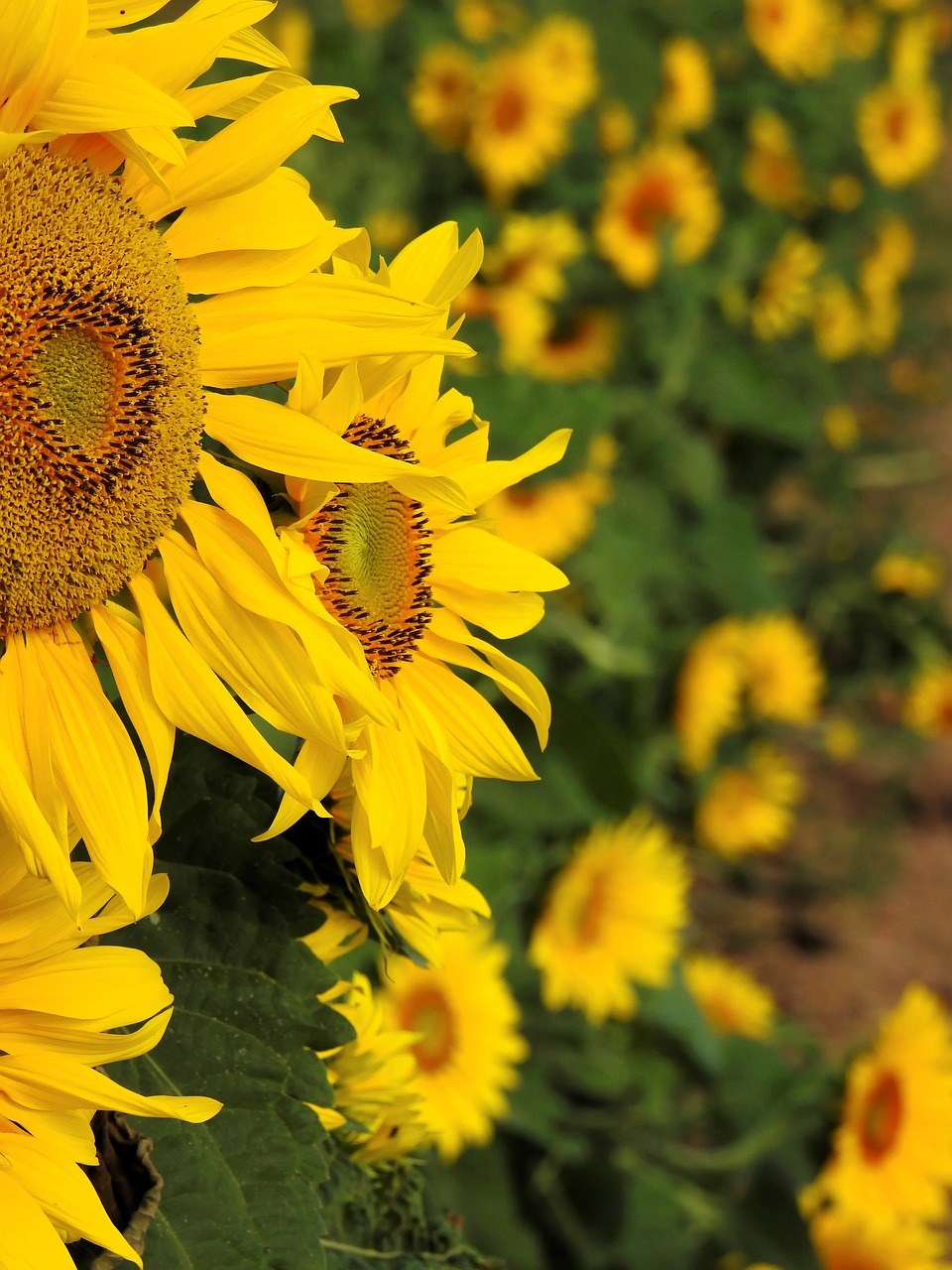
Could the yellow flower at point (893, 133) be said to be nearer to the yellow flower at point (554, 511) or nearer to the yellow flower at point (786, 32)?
the yellow flower at point (786, 32)

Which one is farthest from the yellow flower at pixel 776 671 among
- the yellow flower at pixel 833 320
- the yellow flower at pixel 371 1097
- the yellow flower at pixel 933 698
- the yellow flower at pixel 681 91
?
the yellow flower at pixel 371 1097

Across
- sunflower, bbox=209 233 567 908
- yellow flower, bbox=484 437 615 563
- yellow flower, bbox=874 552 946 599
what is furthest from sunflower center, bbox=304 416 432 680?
yellow flower, bbox=874 552 946 599

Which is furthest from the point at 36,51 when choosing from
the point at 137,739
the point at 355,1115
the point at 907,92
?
the point at 907,92

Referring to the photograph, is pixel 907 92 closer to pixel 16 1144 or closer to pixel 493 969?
pixel 493 969

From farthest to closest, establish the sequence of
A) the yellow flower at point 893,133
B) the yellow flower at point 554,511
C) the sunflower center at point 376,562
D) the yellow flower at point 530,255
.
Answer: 1. the yellow flower at point 893,133
2. the yellow flower at point 530,255
3. the yellow flower at point 554,511
4. the sunflower center at point 376,562

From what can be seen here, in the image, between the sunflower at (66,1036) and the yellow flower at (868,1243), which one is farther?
the yellow flower at (868,1243)

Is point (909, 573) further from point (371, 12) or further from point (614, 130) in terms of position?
point (371, 12)

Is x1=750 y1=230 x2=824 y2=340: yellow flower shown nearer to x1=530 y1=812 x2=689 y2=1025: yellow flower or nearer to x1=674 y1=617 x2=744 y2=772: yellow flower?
x1=674 y1=617 x2=744 y2=772: yellow flower
